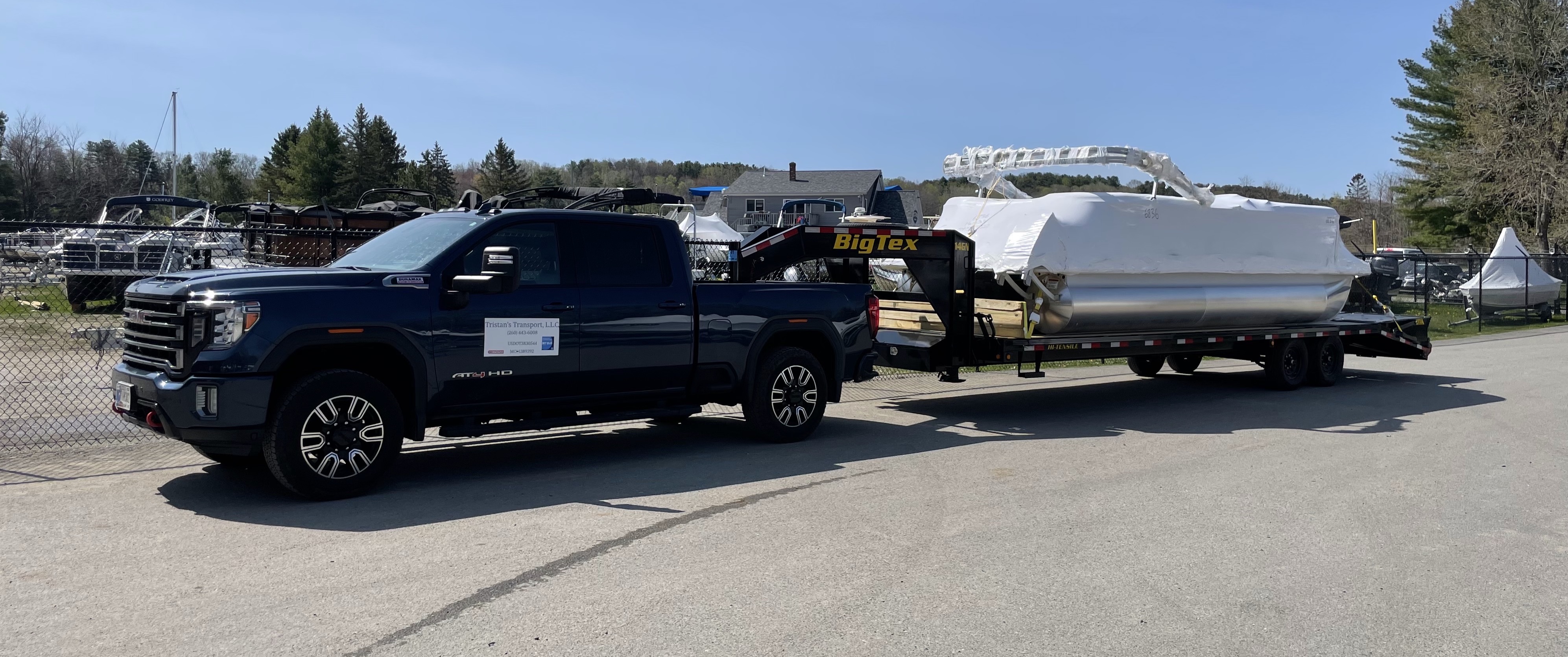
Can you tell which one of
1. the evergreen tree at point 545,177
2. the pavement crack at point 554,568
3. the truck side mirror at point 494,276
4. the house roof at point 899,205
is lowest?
the pavement crack at point 554,568

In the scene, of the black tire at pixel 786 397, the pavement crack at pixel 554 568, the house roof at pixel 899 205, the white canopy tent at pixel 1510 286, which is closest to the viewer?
the pavement crack at pixel 554 568

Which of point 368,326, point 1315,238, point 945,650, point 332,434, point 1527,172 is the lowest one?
point 945,650

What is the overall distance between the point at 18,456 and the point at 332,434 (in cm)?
328

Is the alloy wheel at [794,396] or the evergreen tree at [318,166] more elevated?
the evergreen tree at [318,166]

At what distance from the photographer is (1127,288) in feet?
42.3

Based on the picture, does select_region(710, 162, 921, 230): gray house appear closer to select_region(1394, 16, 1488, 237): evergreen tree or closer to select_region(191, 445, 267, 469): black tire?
select_region(1394, 16, 1488, 237): evergreen tree

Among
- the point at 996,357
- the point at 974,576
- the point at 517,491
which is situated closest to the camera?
the point at 974,576

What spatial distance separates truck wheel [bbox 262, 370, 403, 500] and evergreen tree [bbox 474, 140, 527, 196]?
224ft

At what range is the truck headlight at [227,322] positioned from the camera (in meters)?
6.80

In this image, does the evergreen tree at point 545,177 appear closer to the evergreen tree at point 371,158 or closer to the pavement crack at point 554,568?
the evergreen tree at point 371,158

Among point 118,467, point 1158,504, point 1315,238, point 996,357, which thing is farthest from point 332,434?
point 1315,238

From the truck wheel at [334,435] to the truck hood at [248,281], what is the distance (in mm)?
602

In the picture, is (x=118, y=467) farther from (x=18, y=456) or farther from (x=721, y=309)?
(x=721, y=309)

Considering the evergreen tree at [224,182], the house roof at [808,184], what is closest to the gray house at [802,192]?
the house roof at [808,184]
